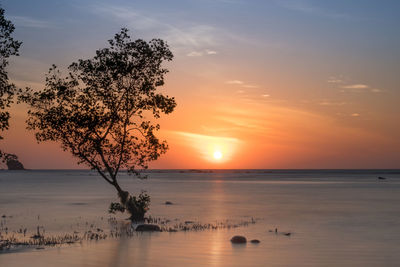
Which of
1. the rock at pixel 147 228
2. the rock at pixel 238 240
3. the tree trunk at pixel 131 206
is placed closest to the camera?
the rock at pixel 238 240

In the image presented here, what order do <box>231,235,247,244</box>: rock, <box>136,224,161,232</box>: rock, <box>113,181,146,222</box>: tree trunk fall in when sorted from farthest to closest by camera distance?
<box>113,181,146,222</box>: tree trunk
<box>136,224,161,232</box>: rock
<box>231,235,247,244</box>: rock

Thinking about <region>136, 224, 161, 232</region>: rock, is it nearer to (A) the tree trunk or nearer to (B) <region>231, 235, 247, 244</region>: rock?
(A) the tree trunk

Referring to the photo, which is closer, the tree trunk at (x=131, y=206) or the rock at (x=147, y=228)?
the rock at (x=147, y=228)

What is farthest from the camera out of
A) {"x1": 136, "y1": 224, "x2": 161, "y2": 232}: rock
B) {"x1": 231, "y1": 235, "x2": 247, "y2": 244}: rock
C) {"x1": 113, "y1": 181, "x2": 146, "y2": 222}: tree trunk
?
{"x1": 113, "y1": 181, "x2": 146, "y2": 222}: tree trunk

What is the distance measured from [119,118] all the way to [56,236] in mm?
10788

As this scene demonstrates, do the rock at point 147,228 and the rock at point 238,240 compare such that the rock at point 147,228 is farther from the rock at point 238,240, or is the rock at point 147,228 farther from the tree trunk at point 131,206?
the rock at point 238,240

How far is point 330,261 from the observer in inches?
1053

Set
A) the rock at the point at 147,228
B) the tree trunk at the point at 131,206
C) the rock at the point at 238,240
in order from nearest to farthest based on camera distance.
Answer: the rock at the point at 238,240 < the rock at the point at 147,228 < the tree trunk at the point at 131,206

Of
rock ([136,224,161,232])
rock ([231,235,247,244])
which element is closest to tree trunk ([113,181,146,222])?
rock ([136,224,161,232])

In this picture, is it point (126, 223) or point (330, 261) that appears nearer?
point (330, 261)

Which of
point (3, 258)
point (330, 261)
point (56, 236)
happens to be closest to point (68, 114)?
point (56, 236)

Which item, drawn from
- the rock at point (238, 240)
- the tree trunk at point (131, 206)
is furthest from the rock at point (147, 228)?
the rock at point (238, 240)

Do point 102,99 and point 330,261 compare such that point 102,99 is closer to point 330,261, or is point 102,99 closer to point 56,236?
point 56,236

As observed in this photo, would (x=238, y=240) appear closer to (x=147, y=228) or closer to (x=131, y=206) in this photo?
(x=147, y=228)
